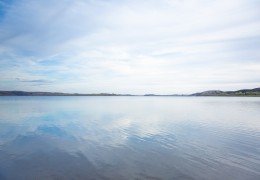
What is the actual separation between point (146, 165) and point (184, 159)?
3357mm

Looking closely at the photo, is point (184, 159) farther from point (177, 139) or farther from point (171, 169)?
point (177, 139)

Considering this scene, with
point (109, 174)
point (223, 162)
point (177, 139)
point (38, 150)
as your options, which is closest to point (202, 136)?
point (177, 139)

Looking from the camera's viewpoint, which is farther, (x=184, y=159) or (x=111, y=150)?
(x=111, y=150)

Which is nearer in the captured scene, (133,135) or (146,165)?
(146,165)

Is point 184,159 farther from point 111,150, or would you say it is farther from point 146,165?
point 111,150

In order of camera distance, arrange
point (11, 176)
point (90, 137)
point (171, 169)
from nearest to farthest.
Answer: point (11, 176)
point (171, 169)
point (90, 137)

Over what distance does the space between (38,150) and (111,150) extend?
6.59 m

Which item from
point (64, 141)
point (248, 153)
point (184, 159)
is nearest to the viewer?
point (184, 159)

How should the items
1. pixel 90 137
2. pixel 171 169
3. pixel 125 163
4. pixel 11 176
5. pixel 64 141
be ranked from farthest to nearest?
pixel 90 137, pixel 64 141, pixel 125 163, pixel 171 169, pixel 11 176

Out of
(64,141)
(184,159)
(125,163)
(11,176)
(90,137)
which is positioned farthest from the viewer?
(90,137)

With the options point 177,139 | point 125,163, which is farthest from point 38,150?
point 177,139

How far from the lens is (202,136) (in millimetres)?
24672

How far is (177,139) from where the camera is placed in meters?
23.0

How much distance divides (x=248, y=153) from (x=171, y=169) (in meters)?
8.52
